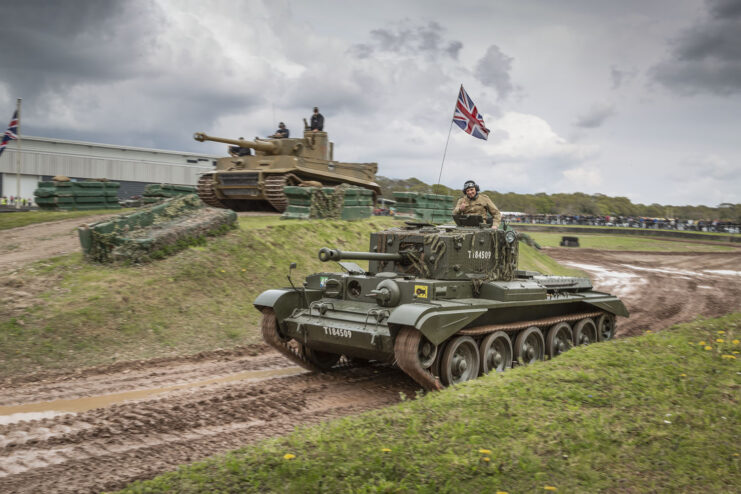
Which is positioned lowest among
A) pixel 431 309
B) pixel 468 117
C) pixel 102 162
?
pixel 431 309

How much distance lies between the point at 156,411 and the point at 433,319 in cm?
347

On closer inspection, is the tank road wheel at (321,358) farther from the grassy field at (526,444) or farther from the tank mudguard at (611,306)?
the tank mudguard at (611,306)

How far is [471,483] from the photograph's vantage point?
482 cm

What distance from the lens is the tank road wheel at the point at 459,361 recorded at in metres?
8.29

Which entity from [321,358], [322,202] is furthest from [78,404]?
[322,202]

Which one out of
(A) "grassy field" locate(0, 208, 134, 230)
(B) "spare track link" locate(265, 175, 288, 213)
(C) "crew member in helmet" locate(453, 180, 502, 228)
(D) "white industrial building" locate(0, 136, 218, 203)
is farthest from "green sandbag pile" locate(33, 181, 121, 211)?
(D) "white industrial building" locate(0, 136, 218, 203)

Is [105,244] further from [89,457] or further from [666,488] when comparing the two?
[666,488]

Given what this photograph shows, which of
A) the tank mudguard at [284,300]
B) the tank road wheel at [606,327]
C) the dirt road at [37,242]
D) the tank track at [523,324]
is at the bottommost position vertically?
the tank road wheel at [606,327]

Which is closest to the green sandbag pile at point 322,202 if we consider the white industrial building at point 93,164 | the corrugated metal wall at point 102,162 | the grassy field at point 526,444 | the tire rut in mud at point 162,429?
the tire rut in mud at point 162,429

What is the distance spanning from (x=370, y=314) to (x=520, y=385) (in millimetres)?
2284

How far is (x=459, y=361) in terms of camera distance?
8.54 metres

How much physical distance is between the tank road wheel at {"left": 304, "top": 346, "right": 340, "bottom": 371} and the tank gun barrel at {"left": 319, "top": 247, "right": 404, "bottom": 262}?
1.56 m

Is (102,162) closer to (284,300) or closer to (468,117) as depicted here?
(468,117)

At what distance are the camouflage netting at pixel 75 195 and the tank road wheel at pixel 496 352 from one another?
1680 cm
